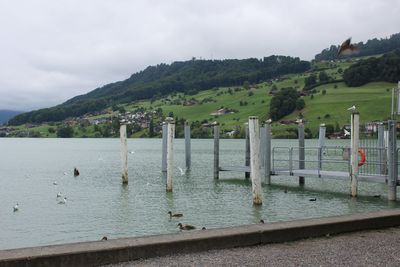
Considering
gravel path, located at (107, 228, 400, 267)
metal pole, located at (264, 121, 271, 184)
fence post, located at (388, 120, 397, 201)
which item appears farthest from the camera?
metal pole, located at (264, 121, 271, 184)

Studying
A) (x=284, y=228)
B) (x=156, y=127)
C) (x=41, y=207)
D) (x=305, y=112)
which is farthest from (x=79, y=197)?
(x=156, y=127)

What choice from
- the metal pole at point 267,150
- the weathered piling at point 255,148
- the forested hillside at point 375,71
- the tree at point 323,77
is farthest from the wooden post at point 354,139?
the tree at point 323,77

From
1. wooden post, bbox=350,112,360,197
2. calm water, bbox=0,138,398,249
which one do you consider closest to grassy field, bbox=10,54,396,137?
calm water, bbox=0,138,398,249

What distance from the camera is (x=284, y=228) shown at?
10461mm

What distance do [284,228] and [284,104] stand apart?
453 feet

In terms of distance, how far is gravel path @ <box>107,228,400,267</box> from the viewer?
8.80m

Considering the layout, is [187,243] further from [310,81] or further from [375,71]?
[310,81]

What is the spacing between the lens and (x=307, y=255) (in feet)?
30.5

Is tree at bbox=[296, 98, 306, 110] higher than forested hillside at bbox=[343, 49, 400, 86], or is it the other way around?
forested hillside at bbox=[343, 49, 400, 86]

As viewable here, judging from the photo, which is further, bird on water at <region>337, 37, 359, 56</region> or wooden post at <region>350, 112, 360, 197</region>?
wooden post at <region>350, 112, 360, 197</region>

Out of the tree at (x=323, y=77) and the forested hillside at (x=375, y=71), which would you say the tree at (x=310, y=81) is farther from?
the forested hillside at (x=375, y=71)

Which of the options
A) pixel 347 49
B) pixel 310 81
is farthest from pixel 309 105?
pixel 347 49

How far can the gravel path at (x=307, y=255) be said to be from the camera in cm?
880

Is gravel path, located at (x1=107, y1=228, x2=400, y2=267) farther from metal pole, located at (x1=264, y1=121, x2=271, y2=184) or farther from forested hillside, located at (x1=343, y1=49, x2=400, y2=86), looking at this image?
forested hillside, located at (x1=343, y1=49, x2=400, y2=86)
